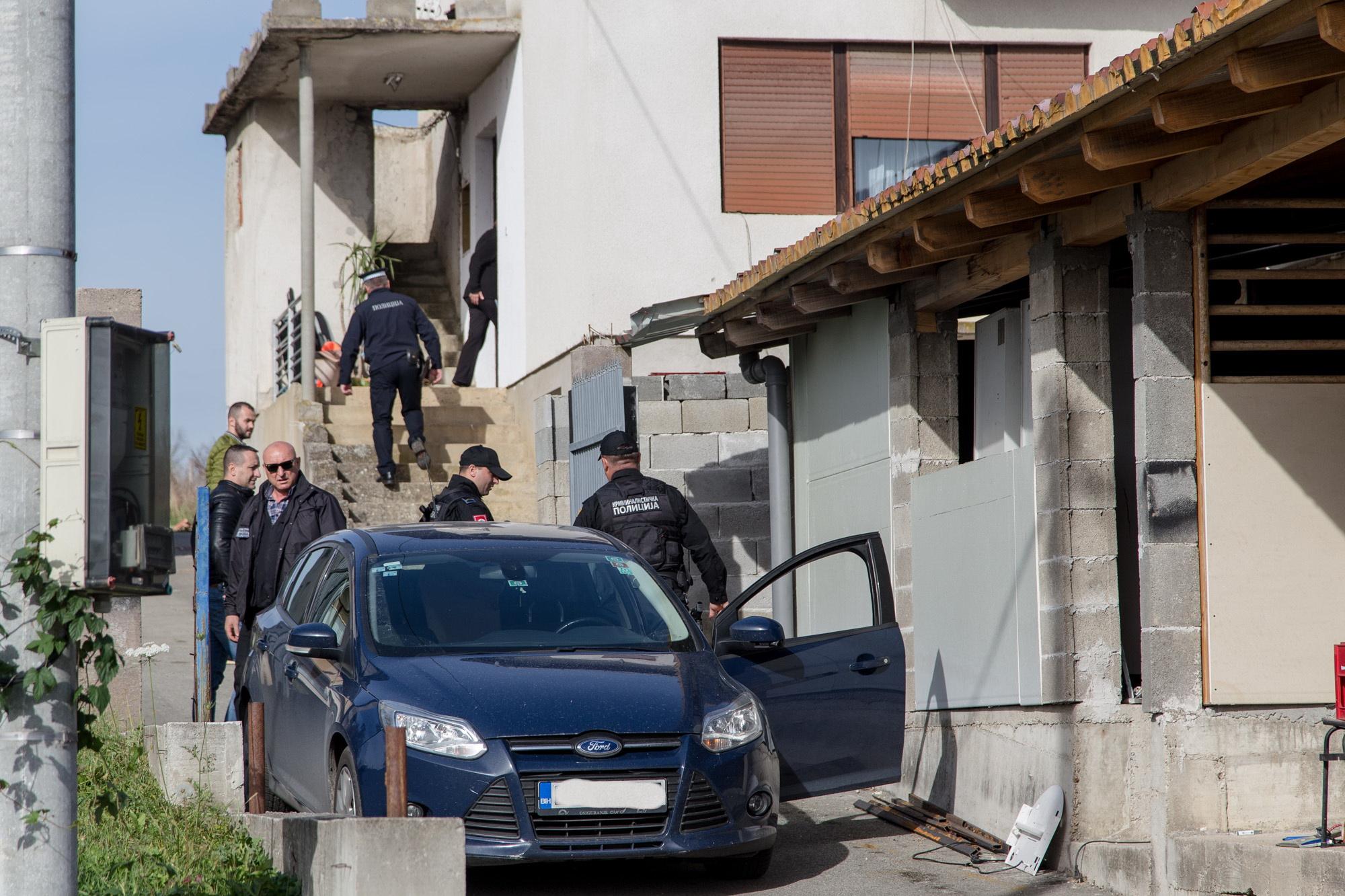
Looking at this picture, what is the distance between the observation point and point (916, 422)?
1052 centimetres

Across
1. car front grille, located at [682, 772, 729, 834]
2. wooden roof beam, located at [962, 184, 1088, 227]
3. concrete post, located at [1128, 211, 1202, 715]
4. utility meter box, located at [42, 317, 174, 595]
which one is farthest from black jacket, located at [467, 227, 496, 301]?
utility meter box, located at [42, 317, 174, 595]

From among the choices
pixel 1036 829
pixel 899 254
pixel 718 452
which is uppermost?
pixel 899 254

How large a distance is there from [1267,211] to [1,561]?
546 cm

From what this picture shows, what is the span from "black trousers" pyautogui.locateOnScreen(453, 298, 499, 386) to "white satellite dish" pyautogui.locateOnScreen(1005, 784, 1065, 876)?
40.2ft

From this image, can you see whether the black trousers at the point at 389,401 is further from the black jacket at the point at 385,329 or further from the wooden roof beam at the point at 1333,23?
the wooden roof beam at the point at 1333,23

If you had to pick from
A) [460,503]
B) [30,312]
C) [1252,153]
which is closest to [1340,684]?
[1252,153]

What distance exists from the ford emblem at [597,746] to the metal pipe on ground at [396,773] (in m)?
1.05

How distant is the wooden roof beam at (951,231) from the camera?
8.69m

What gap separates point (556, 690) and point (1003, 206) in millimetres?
2951

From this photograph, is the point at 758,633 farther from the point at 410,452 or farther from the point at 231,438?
the point at 410,452

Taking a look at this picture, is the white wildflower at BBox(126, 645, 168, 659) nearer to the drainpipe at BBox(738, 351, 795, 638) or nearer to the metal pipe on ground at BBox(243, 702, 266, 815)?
the metal pipe on ground at BBox(243, 702, 266, 815)

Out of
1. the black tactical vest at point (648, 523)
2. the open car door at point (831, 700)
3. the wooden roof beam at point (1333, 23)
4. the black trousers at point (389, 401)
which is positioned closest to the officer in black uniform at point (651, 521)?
the black tactical vest at point (648, 523)

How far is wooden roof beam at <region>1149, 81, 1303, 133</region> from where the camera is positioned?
6461 mm

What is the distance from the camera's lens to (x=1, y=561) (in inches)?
184
